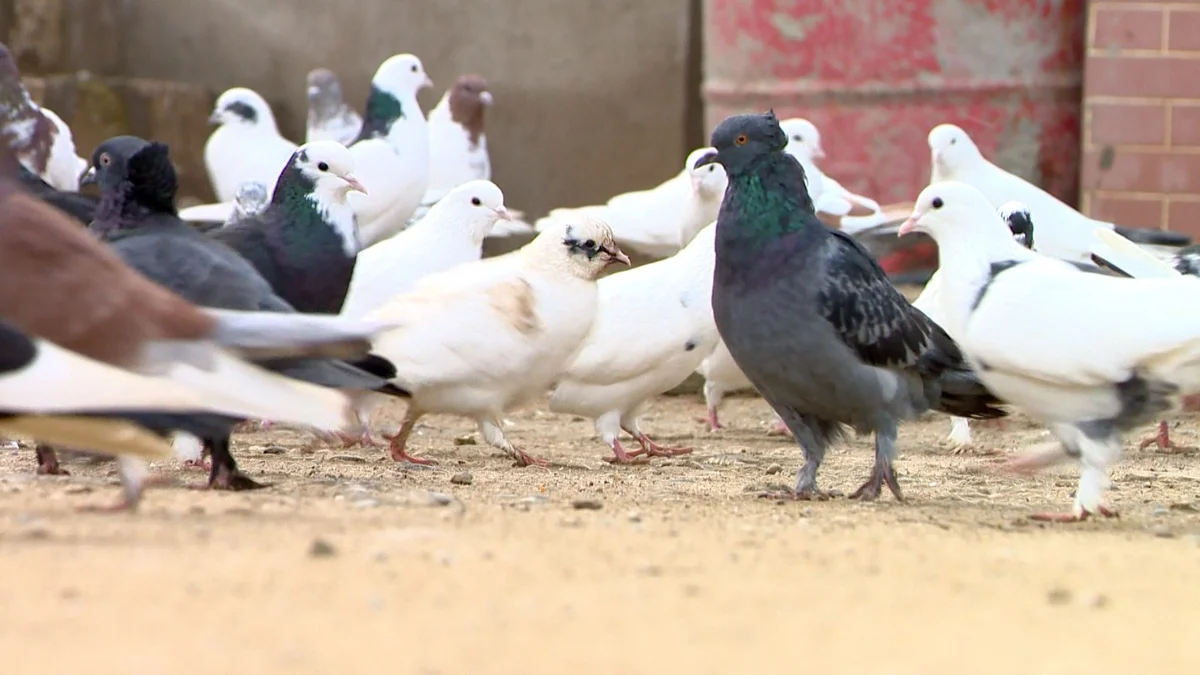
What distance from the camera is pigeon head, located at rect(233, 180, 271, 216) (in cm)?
762

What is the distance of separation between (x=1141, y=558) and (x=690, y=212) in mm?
4593

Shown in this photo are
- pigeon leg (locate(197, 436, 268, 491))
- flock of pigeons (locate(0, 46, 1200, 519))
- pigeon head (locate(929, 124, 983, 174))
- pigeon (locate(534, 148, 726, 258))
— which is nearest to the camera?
flock of pigeons (locate(0, 46, 1200, 519))

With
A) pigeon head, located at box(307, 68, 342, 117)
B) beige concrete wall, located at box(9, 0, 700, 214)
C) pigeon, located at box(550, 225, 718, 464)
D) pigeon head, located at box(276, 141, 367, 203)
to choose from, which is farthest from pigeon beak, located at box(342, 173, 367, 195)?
beige concrete wall, located at box(9, 0, 700, 214)

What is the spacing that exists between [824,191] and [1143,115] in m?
1.84

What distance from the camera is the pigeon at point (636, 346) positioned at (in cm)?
616

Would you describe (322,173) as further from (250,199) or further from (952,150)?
(952,150)

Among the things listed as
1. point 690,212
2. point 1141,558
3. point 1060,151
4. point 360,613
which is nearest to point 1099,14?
point 1060,151

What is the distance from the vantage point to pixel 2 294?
Result: 3686mm

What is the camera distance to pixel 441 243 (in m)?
6.79

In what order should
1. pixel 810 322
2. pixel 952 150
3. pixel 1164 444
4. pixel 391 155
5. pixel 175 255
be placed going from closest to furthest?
pixel 175 255, pixel 810 322, pixel 1164 444, pixel 952 150, pixel 391 155

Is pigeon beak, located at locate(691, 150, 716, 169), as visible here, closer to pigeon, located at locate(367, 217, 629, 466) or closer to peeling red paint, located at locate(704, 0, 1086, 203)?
pigeon, located at locate(367, 217, 629, 466)

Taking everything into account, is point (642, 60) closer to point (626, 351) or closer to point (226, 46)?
point (226, 46)

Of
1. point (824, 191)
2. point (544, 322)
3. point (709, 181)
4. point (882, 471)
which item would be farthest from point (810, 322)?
point (824, 191)

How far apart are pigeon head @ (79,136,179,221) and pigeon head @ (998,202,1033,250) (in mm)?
3119
